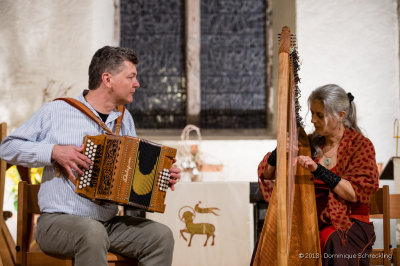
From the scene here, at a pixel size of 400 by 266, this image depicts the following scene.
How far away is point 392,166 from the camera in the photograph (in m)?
4.36

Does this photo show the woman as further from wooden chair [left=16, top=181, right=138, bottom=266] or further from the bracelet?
wooden chair [left=16, top=181, right=138, bottom=266]

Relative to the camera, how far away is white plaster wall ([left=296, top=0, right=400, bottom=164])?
17.3ft

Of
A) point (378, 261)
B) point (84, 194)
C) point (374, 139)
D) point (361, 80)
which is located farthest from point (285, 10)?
point (84, 194)

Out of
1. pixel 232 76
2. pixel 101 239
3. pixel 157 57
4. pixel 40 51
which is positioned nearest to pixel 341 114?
pixel 101 239

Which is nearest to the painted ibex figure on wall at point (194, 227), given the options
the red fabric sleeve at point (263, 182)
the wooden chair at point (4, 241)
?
the red fabric sleeve at point (263, 182)

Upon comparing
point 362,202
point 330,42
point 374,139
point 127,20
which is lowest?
point 362,202

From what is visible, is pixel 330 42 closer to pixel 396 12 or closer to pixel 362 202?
pixel 396 12

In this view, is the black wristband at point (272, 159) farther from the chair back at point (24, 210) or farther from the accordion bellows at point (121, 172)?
the chair back at point (24, 210)

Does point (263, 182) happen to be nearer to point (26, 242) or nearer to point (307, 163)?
point (307, 163)

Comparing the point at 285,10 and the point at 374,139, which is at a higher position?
the point at 285,10

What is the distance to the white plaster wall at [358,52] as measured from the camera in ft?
17.3

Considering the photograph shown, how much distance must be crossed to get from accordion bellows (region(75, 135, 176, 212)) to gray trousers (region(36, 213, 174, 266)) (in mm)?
172

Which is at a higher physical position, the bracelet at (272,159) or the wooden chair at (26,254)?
the bracelet at (272,159)

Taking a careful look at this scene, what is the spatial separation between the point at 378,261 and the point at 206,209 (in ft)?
4.06
